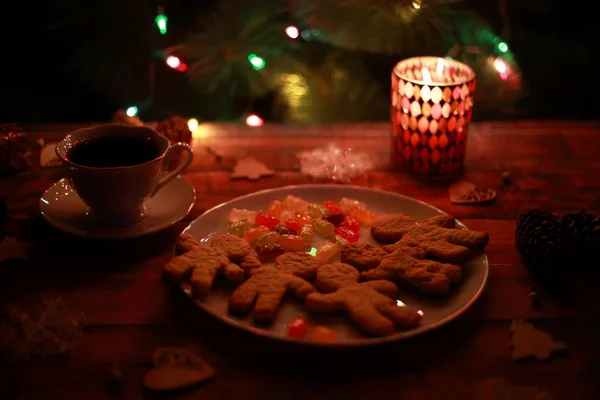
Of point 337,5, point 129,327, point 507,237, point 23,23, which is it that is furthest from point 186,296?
point 23,23

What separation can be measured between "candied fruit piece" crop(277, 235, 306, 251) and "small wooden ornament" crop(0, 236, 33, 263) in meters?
0.44

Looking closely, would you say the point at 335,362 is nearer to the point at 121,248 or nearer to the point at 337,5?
the point at 121,248

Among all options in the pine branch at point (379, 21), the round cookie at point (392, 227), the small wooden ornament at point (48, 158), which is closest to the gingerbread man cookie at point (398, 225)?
the round cookie at point (392, 227)

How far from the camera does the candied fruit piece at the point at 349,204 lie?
1.17 metres

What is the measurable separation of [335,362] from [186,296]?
25 centimetres

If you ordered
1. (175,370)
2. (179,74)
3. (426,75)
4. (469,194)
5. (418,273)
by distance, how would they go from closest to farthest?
(175,370)
(418,273)
(469,194)
(426,75)
(179,74)

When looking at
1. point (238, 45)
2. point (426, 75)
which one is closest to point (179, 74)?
point (238, 45)

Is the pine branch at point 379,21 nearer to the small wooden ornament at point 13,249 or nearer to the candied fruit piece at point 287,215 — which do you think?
the candied fruit piece at point 287,215

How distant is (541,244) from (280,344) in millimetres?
449

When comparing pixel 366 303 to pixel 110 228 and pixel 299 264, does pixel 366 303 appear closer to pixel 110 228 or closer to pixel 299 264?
pixel 299 264

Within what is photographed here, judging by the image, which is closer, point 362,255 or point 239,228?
point 362,255

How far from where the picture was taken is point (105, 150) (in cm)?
112

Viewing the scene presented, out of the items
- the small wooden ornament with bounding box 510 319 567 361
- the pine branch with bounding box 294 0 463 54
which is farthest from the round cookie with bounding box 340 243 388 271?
the pine branch with bounding box 294 0 463 54

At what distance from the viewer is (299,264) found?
0.96 meters
